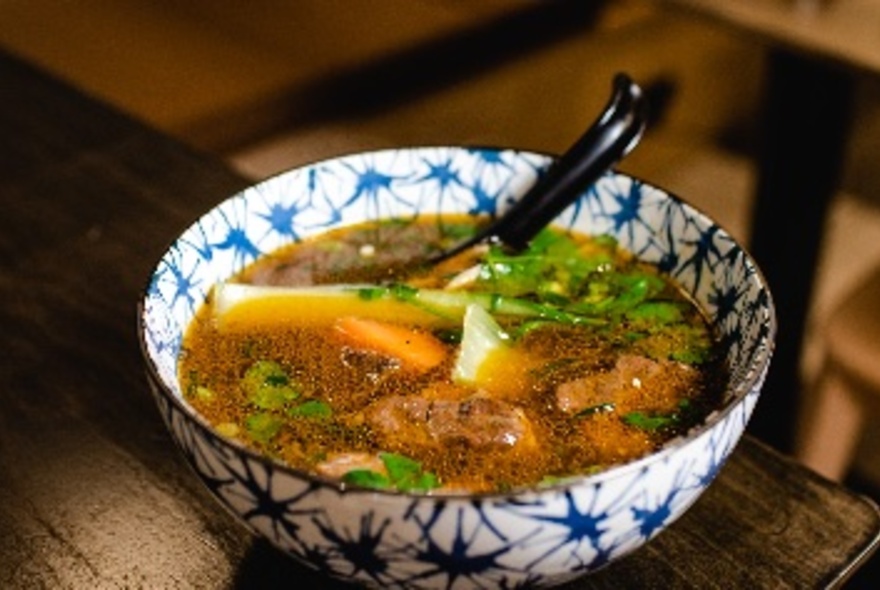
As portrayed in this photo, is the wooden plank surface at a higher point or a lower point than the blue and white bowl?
higher

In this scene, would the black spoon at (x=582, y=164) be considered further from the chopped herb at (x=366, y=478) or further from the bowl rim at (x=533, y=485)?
the chopped herb at (x=366, y=478)

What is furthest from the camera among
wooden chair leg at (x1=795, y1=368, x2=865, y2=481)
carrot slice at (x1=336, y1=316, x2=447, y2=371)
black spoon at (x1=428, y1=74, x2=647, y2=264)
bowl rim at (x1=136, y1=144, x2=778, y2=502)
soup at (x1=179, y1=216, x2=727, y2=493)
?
wooden chair leg at (x1=795, y1=368, x2=865, y2=481)

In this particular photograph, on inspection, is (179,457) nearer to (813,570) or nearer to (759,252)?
(813,570)

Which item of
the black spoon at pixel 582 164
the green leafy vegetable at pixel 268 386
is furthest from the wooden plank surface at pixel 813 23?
the green leafy vegetable at pixel 268 386

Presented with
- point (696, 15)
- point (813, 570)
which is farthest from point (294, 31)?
point (813, 570)

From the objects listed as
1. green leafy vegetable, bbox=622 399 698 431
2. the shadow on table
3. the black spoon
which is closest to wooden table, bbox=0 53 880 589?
the shadow on table

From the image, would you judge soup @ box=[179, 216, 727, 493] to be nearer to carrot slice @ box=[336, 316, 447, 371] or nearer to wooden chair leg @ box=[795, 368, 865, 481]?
carrot slice @ box=[336, 316, 447, 371]
